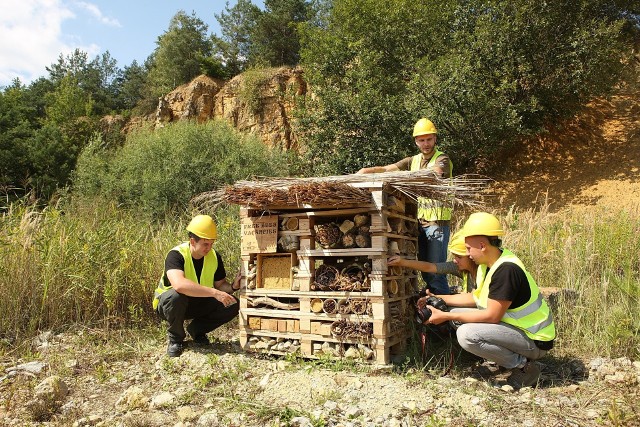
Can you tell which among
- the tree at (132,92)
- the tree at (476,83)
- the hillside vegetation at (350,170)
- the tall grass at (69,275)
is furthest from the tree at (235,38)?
the tall grass at (69,275)

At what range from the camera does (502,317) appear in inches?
142

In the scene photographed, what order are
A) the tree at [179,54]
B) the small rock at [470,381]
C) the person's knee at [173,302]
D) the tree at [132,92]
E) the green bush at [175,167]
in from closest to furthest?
1. the small rock at [470,381]
2. the person's knee at [173,302]
3. the green bush at [175,167]
4. the tree at [179,54]
5. the tree at [132,92]

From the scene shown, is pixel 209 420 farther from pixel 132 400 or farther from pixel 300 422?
pixel 132 400

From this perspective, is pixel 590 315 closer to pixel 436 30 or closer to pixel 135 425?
pixel 135 425

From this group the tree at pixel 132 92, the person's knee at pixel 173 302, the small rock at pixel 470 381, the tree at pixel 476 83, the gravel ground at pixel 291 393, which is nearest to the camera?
the gravel ground at pixel 291 393

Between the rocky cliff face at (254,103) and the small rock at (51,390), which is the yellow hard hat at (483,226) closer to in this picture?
the small rock at (51,390)

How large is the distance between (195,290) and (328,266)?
121 centimetres

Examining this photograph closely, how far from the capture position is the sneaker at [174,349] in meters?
4.41

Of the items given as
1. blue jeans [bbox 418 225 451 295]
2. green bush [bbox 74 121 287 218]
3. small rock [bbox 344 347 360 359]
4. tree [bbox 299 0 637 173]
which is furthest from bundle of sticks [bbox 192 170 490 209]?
tree [bbox 299 0 637 173]


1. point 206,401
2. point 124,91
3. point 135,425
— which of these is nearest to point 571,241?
point 206,401

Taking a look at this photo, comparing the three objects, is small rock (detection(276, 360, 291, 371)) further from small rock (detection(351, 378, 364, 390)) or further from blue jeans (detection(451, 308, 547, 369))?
blue jeans (detection(451, 308, 547, 369))

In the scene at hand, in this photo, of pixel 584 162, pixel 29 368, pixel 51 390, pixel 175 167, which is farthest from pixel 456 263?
pixel 584 162

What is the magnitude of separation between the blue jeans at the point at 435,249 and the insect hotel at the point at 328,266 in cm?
25

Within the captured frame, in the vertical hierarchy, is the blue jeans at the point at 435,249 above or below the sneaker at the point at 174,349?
above
